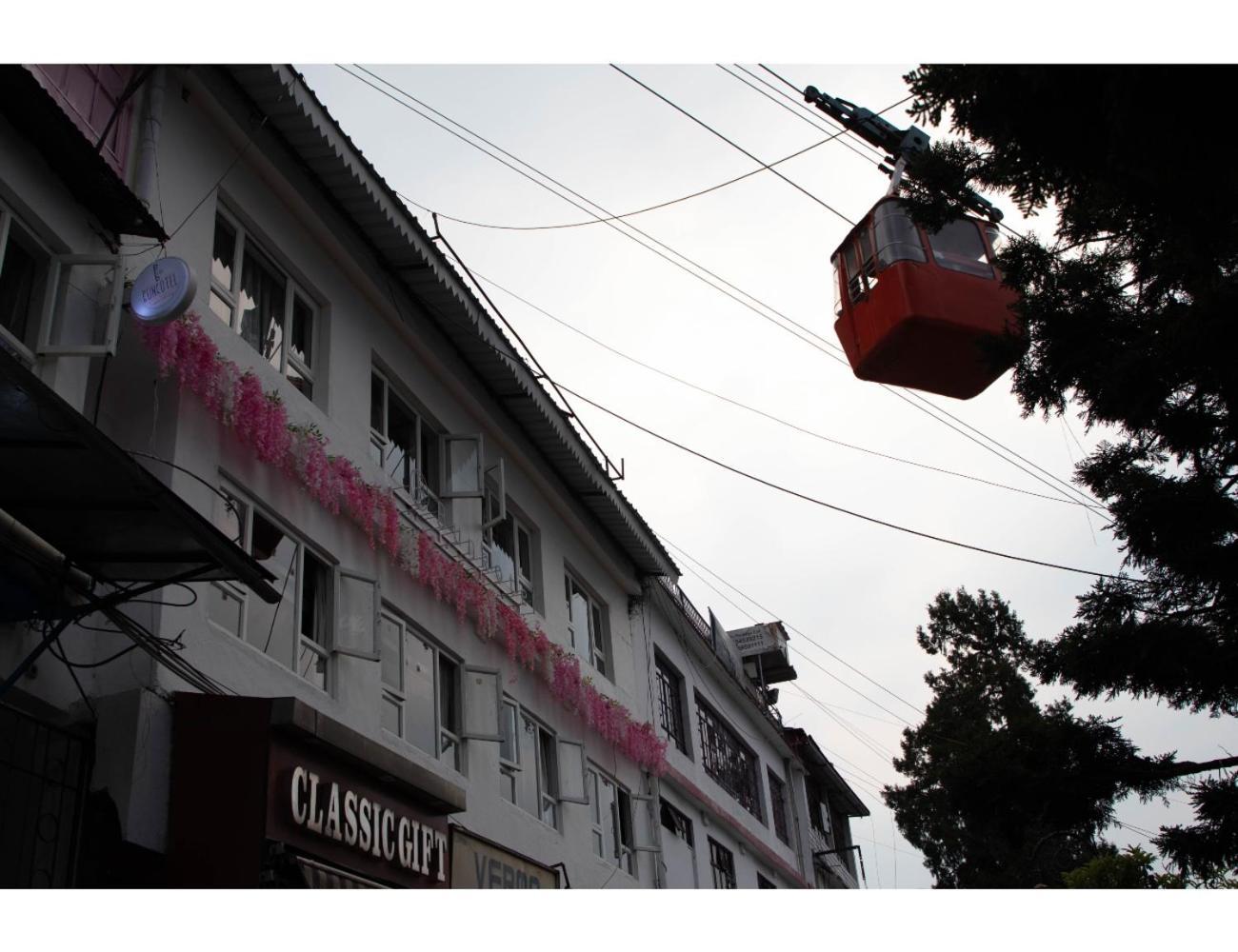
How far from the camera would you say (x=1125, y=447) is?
31.4 ft

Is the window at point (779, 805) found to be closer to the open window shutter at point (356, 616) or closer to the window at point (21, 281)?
the open window shutter at point (356, 616)

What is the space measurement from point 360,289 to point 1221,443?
34.5ft

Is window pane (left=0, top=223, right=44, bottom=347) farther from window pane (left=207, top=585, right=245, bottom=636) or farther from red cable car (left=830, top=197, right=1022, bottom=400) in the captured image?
red cable car (left=830, top=197, right=1022, bottom=400)

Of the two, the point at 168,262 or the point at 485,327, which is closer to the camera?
the point at 168,262

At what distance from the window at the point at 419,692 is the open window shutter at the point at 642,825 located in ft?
20.9

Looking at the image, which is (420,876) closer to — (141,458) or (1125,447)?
(141,458)

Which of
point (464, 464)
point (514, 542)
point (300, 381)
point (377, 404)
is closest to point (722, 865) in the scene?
point (514, 542)

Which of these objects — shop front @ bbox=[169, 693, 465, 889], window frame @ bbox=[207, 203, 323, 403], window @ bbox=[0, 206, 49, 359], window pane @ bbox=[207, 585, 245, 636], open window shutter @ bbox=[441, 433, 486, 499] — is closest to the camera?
shop front @ bbox=[169, 693, 465, 889]

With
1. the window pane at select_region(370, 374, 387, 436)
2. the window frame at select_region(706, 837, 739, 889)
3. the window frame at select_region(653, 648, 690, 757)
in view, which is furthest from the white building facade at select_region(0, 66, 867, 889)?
the window frame at select_region(706, 837, 739, 889)

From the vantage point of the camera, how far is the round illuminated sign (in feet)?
33.8

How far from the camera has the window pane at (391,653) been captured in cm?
1447

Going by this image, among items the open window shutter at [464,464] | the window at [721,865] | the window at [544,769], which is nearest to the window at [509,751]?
the window at [544,769]

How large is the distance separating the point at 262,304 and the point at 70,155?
365 cm
